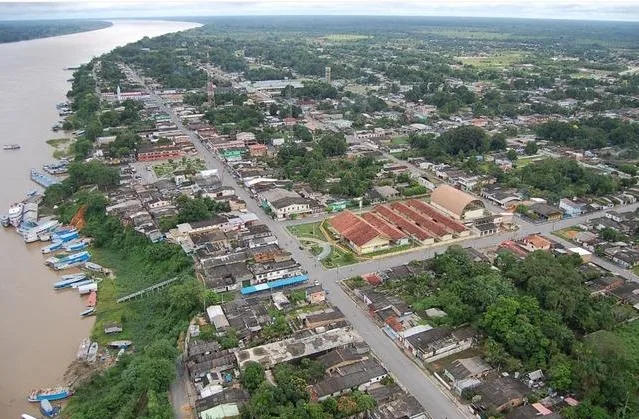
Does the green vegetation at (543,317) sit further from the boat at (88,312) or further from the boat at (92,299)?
the boat at (92,299)

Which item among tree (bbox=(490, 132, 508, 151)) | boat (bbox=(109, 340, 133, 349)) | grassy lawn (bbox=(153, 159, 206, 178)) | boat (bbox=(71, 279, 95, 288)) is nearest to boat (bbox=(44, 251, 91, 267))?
boat (bbox=(71, 279, 95, 288))

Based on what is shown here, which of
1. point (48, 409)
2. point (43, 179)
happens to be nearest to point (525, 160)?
point (43, 179)

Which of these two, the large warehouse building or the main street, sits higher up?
the large warehouse building

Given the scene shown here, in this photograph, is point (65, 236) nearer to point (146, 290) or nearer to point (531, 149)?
point (146, 290)

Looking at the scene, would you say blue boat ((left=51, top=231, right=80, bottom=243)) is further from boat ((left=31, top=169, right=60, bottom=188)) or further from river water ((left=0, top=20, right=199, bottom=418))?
boat ((left=31, top=169, right=60, bottom=188))

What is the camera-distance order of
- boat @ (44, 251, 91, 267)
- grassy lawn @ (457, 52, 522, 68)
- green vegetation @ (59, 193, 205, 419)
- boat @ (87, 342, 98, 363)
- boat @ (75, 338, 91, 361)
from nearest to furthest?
green vegetation @ (59, 193, 205, 419) < boat @ (87, 342, 98, 363) < boat @ (75, 338, 91, 361) < boat @ (44, 251, 91, 267) < grassy lawn @ (457, 52, 522, 68)

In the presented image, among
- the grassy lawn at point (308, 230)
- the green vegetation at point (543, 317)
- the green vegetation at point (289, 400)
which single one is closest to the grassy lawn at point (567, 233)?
the green vegetation at point (543, 317)

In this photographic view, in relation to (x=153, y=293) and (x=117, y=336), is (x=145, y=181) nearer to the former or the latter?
(x=153, y=293)
